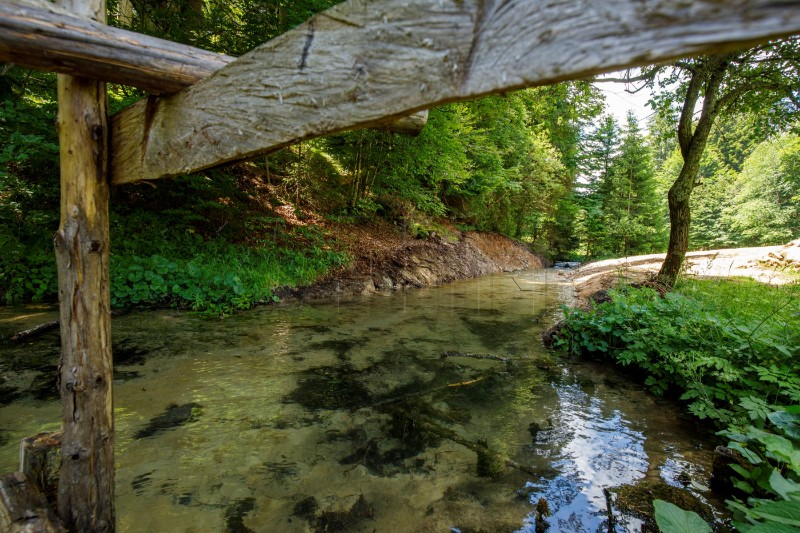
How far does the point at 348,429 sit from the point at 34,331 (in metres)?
4.73

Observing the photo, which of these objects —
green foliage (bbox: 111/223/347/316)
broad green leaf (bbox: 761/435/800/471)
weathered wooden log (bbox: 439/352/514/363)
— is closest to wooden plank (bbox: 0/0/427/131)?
broad green leaf (bbox: 761/435/800/471)

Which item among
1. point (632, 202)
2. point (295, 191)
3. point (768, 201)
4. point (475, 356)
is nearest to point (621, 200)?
point (632, 202)

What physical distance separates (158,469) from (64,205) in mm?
1961

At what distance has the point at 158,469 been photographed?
105 inches

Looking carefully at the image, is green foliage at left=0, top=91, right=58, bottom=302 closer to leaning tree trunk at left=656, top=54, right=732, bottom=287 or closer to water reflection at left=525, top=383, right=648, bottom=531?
water reflection at left=525, top=383, right=648, bottom=531

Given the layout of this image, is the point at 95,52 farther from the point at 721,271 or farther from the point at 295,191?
the point at 721,271

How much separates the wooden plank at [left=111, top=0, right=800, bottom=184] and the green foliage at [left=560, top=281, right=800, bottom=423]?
2.94m

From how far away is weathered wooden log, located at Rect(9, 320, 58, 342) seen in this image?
4754mm

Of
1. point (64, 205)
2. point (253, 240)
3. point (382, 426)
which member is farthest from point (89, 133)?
point (253, 240)

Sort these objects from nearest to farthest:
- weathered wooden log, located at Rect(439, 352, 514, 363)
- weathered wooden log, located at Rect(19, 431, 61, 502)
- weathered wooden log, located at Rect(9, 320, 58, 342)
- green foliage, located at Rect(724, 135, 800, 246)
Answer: weathered wooden log, located at Rect(19, 431, 61, 502), weathered wooden log, located at Rect(9, 320, 58, 342), weathered wooden log, located at Rect(439, 352, 514, 363), green foliage, located at Rect(724, 135, 800, 246)

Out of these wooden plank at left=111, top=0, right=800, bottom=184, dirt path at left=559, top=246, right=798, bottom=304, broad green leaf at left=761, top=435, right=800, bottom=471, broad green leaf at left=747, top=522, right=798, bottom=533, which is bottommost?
broad green leaf at left=747, top=522, right=798, bottom=533

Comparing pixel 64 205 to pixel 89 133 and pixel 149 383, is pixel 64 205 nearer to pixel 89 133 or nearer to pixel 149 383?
pixel 89 133

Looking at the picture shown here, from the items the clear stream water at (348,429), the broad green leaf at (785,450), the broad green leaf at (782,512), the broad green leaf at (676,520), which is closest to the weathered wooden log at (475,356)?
the clear stream water at (348,429)

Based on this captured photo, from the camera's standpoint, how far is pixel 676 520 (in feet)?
5.08
